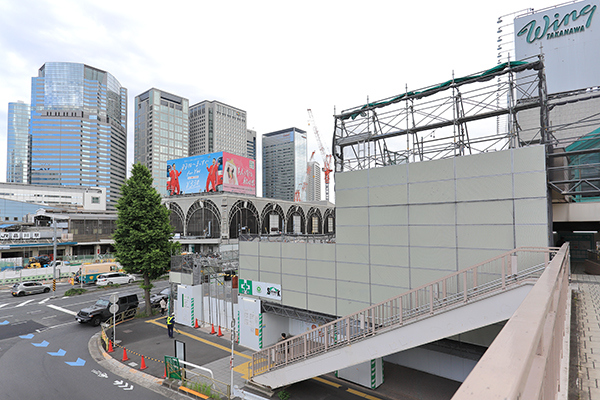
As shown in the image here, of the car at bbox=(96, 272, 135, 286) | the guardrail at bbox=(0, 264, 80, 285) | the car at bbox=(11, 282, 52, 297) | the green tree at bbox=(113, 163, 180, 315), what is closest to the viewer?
the green tree at bbox=(113, 163, 180, 315)

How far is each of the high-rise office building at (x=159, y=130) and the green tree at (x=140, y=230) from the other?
5092 inches

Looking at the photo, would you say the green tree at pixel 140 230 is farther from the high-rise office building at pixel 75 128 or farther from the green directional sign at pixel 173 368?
the high-rise office building at pixel 75 128

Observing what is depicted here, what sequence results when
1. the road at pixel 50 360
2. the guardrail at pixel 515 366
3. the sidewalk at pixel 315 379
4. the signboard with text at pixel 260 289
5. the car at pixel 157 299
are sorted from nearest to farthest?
1. the guardrail at pixel 515 366
2. the sidewalk at pixel 315 379
3. the road at pixel 50 360
4. the signboard with text at pixel 260 289
5. the car at pixel 157 299

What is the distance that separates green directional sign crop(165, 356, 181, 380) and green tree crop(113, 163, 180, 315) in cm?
1111

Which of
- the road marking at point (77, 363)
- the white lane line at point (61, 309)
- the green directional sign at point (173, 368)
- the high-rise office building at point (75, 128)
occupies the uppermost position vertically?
the high-rise office building at point (75, 128)

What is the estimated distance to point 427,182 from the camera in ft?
44.4

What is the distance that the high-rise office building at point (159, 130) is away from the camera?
5797 inches

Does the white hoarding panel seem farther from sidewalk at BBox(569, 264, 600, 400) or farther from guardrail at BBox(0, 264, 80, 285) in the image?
guardrail at BBox(0, 264, 80, 285)

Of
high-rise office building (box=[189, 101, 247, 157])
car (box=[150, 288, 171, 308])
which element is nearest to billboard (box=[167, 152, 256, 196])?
car (box=[150, 288, 171, 308])

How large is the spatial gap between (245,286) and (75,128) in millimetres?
160701

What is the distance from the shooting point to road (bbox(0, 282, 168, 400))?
13.7 metres

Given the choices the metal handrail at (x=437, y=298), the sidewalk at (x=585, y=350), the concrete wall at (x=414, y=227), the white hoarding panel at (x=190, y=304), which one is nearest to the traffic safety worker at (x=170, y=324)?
the white hoarding panel at (x=190, y=304)

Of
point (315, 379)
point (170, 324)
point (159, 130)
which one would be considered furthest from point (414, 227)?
point (159, 130)

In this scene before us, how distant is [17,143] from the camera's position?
18012cm
